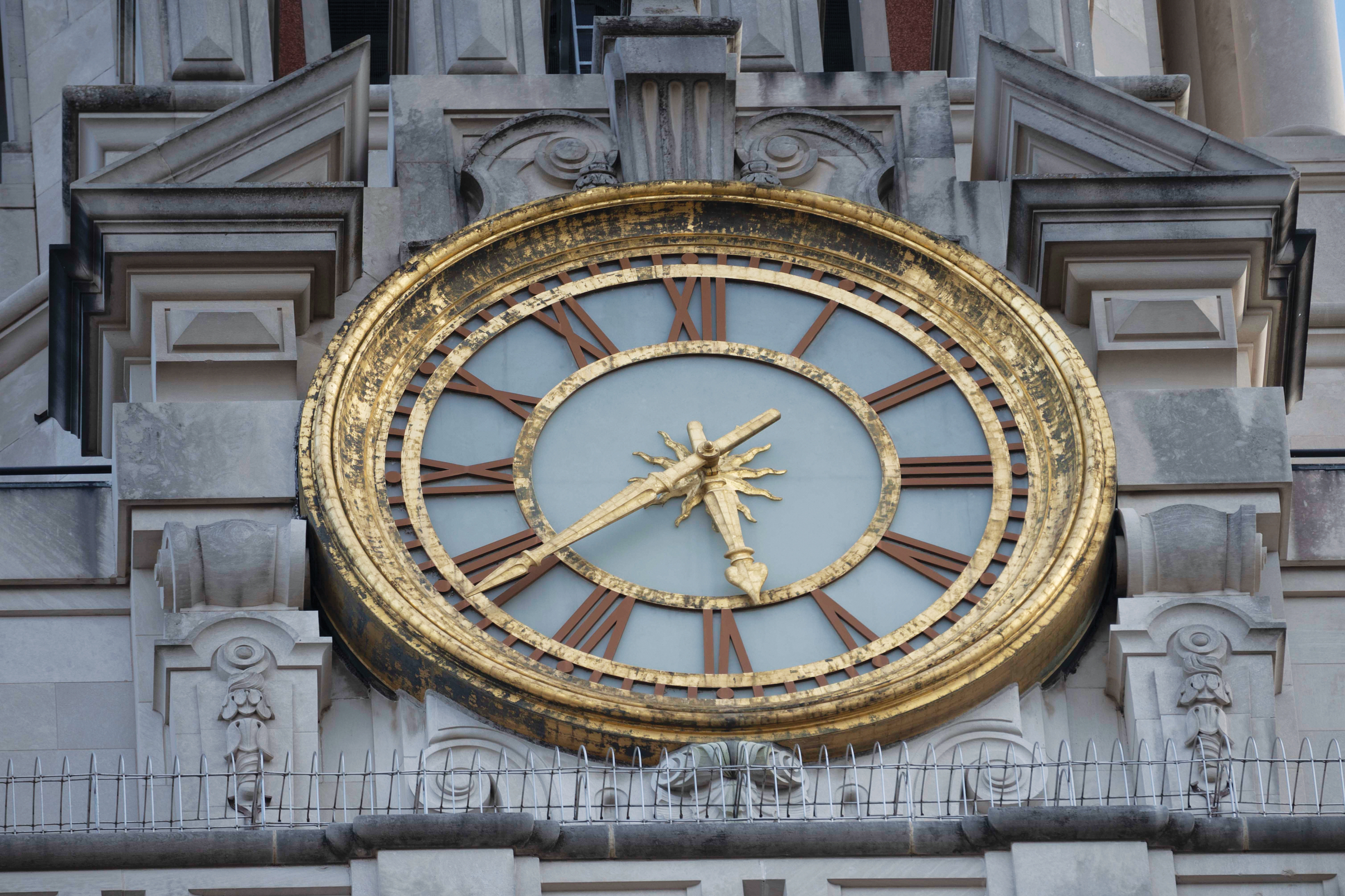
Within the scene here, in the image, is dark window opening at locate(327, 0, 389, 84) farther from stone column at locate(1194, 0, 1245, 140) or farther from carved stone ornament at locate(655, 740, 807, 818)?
carved stone ornament at locate(655, 740, 807, 818)

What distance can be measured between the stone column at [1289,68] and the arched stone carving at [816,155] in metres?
3.73

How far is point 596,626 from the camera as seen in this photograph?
1490 cm

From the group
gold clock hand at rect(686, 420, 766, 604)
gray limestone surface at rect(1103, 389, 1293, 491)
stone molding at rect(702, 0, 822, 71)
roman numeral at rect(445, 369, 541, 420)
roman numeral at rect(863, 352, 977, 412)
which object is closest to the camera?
gold clock hand at rect(686, 420, 766, 604)

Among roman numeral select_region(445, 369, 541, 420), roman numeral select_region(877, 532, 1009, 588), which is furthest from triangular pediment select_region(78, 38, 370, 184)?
roman numeral select_region(877, 532, 1009, 588)

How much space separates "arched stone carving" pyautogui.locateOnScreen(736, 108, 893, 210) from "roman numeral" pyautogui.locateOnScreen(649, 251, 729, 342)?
54cm

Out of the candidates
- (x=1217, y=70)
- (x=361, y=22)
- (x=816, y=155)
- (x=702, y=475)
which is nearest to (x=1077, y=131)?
(x=816, y=155)

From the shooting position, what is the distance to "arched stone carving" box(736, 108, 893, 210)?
1641cm

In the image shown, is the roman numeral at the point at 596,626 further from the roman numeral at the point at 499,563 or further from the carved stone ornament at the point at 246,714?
the carved stone ornament at the point at 246,714

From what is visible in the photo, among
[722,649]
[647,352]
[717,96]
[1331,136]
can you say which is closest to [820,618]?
[722,649]

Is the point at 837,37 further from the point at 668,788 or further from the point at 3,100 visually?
the point at 668,788

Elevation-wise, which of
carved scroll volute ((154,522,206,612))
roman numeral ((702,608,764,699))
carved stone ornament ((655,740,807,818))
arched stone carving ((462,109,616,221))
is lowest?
carved stone ornament ((655,740,807,818))

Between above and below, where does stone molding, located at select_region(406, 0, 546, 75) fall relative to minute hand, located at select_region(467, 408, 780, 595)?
above

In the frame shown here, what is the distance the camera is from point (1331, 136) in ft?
63.9

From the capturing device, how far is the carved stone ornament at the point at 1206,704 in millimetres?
14227
